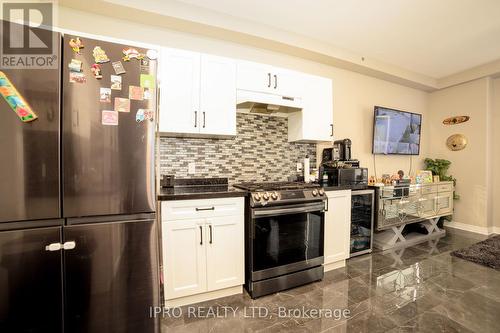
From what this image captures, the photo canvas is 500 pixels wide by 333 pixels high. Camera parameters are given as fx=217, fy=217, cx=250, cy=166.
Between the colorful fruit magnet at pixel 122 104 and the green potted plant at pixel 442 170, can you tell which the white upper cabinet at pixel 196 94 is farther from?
the green potted plant at pixel 442 170

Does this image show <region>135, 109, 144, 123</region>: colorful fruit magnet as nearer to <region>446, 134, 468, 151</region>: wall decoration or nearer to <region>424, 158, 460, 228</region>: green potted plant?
<region>424, 158, 460, 228</region>: green potted plant

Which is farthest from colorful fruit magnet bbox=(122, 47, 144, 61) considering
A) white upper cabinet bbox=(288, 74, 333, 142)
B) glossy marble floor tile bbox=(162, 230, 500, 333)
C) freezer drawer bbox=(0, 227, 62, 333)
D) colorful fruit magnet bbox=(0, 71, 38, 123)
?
glossy marble floor tile bbox=(162, 230, 500, 333)

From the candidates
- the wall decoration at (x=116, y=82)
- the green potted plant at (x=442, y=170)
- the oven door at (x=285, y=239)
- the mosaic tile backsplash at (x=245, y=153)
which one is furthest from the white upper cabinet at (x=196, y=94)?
the green potted plant at (x=442, y=170)

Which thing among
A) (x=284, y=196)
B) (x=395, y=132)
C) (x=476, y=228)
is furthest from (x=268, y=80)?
(x=476, y=228)

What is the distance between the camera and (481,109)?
154 inches

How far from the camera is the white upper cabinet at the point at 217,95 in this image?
2184mm

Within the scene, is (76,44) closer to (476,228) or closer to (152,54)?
(152,54)

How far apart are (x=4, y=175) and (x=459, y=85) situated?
638cm

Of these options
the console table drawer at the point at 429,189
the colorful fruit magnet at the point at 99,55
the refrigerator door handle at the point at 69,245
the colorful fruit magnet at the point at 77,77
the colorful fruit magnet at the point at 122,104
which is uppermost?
the colorful fruit magnet at the point at 99,55

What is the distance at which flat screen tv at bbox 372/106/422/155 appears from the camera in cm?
368

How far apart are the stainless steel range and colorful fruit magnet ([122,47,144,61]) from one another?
1.36 metres

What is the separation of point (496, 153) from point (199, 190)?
529 centimetres

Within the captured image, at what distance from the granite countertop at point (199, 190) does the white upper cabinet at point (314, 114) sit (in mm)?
1169

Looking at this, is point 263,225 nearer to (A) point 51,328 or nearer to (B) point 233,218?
(B) point 233,218
